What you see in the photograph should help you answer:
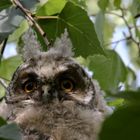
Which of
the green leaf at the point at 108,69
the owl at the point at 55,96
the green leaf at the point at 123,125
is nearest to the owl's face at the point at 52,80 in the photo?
the owl at the point at 55,96

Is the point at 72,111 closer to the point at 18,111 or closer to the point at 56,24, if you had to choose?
the point at 18,111

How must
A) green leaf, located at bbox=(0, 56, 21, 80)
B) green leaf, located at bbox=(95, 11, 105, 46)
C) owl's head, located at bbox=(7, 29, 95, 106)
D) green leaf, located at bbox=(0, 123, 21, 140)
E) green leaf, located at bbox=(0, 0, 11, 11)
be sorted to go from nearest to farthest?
green leaf, located at bbox=(0, 123, 21, 140) < green leaf, located at bbox=(0, 0, 11, 11) < owl's head, located at bbox=(7, 29, 95, 106) < green leaf, located at bbox=(95, 11, 105, 46) < green leaf, located at bbox=(0, 56, 21, 80)

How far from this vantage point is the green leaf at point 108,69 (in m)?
2.52

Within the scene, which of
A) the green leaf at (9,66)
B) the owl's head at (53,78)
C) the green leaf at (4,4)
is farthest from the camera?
the green leaf at (9,66)

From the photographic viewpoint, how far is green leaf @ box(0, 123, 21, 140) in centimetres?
80

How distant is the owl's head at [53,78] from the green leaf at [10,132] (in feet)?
3.82

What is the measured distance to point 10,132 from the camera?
0.84 m

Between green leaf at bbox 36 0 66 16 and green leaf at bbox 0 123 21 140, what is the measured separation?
1.18 metres

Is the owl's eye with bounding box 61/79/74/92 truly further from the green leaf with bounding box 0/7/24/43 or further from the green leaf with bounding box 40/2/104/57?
the green leaf with bounding box 0/7/24/43

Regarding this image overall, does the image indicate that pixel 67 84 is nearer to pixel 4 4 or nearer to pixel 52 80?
pixel 52 80

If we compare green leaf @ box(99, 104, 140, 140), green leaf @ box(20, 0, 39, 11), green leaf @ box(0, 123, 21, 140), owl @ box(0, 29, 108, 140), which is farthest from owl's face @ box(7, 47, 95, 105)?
green leaf @ box(99, 104, 140, 140)

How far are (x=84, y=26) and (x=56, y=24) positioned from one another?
0.14 m

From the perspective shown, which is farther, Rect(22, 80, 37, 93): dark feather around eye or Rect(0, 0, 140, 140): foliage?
Rect(22, 80, 37, 93): dark feather around eye

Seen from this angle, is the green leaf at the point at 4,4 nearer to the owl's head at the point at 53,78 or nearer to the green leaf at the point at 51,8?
the green leaf at the point at 51,8
